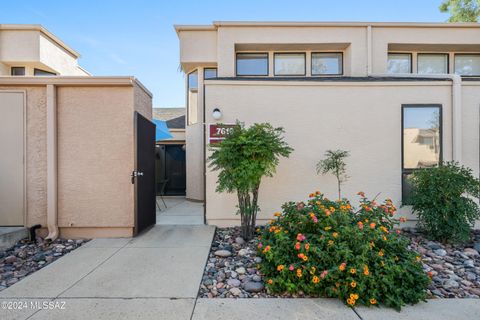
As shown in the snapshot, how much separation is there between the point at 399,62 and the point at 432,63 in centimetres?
104

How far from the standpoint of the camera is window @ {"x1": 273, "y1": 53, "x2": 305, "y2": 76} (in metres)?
7.80

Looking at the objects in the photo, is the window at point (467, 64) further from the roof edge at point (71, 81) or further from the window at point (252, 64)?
the roof edge at point (71, 81)

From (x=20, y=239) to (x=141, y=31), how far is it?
8094 millimetres

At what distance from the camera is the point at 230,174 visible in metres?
4.30

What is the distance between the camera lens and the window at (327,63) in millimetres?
7824

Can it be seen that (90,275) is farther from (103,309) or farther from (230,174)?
(230,174)

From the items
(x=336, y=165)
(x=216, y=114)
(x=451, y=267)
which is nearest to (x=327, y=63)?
(x=336, y=165)

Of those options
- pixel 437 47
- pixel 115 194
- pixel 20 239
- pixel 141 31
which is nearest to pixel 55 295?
pixel 115 194

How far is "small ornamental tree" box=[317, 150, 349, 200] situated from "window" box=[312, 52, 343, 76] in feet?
12.3

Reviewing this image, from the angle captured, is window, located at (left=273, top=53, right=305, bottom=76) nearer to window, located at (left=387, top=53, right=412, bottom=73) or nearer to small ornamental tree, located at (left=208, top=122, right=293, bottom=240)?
window, located at (left=387, top=53, right=412, bottom=73)

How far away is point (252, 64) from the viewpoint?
7.89 m

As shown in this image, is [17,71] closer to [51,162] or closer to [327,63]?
[51,162]

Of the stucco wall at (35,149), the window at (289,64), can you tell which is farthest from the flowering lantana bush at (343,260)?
the window at (289,64)

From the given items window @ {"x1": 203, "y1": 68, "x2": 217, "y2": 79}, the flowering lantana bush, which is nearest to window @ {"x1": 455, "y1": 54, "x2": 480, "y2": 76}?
the flowering lantana bush
